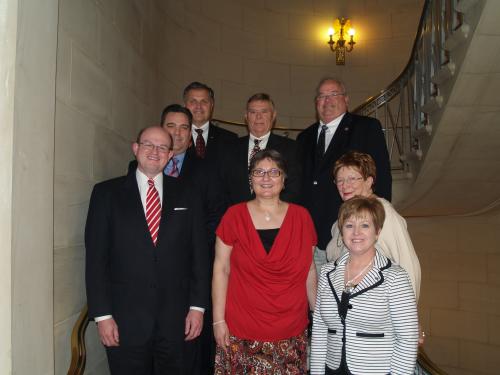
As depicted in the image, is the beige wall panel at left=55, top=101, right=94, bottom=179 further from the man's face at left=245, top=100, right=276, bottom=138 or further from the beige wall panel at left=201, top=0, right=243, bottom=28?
the beige wall panel at left=201, top=0, right=243, bottom=28

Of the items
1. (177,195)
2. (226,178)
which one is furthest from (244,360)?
(226,178)

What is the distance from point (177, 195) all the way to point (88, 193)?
64 centimetres

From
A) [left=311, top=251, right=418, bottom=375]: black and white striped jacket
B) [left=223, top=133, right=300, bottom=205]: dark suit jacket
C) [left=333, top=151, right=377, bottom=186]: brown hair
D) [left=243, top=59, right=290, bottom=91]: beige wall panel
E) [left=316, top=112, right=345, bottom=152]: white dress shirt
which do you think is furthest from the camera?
[left=243, top=59, right=290, bottom=91]: beige wall panel

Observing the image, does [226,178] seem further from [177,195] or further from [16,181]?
[16,181]

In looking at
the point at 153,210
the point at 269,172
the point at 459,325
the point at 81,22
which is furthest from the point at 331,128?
→ the point at 459,325

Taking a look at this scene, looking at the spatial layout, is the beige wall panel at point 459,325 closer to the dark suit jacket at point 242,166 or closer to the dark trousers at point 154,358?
the dark suit jacket at point 242,166

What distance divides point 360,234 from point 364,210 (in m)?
0.10

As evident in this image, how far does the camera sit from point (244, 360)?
211cm

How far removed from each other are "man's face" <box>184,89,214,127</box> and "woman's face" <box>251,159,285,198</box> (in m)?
1.06

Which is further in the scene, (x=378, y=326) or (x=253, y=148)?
(x=253, y=148)

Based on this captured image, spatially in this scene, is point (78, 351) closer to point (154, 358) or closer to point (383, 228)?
point (154, 358)

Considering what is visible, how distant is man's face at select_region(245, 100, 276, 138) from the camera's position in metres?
2.80

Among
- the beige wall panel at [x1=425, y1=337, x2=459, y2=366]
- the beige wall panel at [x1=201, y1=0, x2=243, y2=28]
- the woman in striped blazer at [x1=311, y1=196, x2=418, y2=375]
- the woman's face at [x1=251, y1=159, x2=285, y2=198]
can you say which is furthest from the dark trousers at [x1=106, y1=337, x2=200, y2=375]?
the beige wall panel at [x1=425, y1=337, x2=459, y2=366]

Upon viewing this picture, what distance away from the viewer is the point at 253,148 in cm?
283
